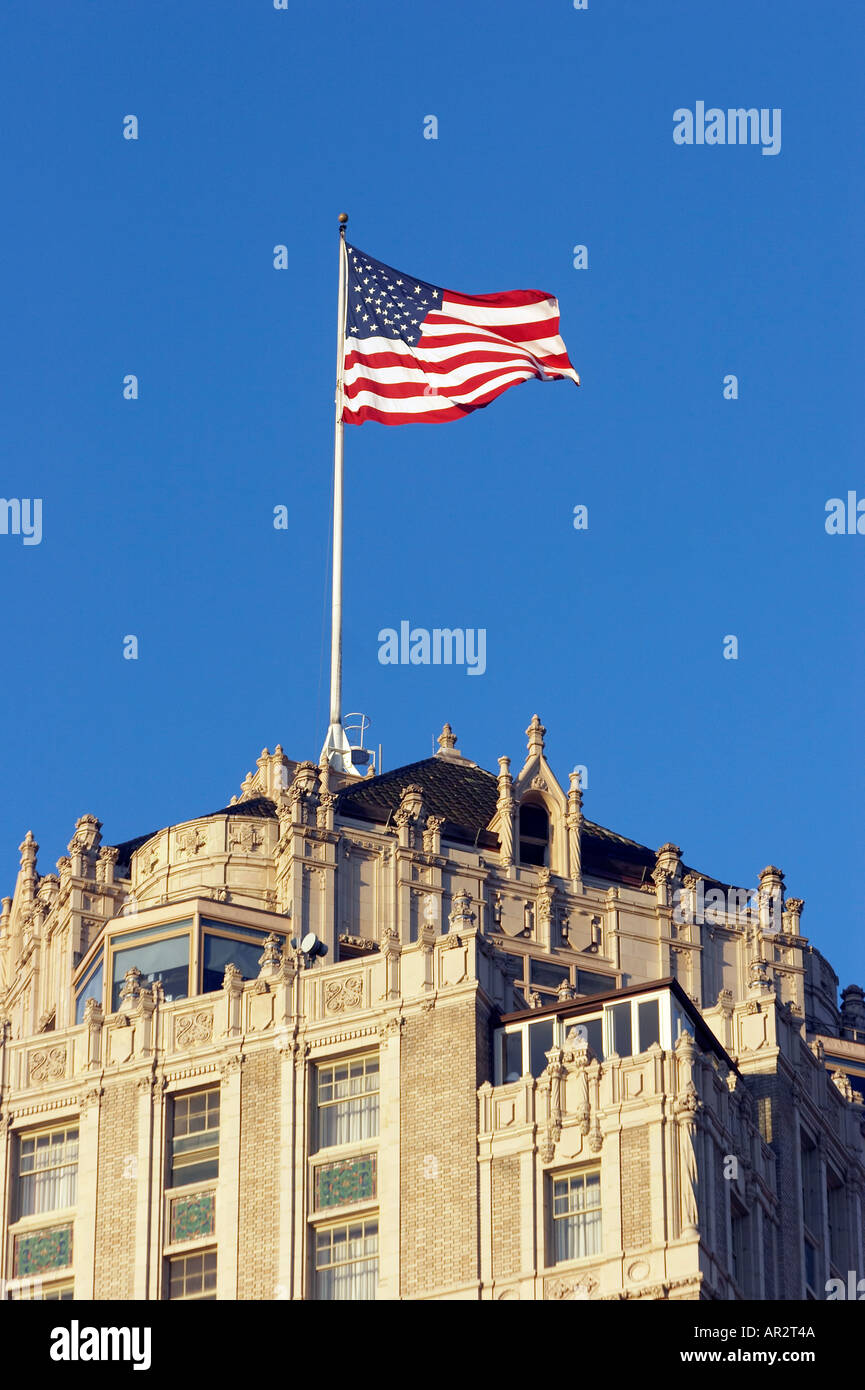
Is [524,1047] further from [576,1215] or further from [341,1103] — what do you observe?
[576,1215]

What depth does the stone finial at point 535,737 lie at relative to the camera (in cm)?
10588

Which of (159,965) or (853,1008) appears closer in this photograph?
(159,965)

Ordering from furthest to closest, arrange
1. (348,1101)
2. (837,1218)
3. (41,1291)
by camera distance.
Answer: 1. (837,1218)
2. (41,1291)
3. (348,1101)

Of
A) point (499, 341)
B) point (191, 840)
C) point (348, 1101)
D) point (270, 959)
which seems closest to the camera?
point (348, 1101)

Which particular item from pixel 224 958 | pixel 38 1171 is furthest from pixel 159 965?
pixel 38 1171

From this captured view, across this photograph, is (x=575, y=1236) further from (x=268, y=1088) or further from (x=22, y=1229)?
(x=22, y=1229)

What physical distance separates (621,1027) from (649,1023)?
0.67 meters

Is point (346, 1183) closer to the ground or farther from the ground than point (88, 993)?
closer to the ground

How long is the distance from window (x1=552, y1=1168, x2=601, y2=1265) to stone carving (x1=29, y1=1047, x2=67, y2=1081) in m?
13.9

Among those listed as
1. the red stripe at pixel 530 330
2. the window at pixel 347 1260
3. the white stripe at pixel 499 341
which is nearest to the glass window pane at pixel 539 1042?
the window at pixel 347 1260

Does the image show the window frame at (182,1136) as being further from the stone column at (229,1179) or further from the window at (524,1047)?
the window at (524,1047)

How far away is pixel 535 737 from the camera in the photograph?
105938 millimetres
